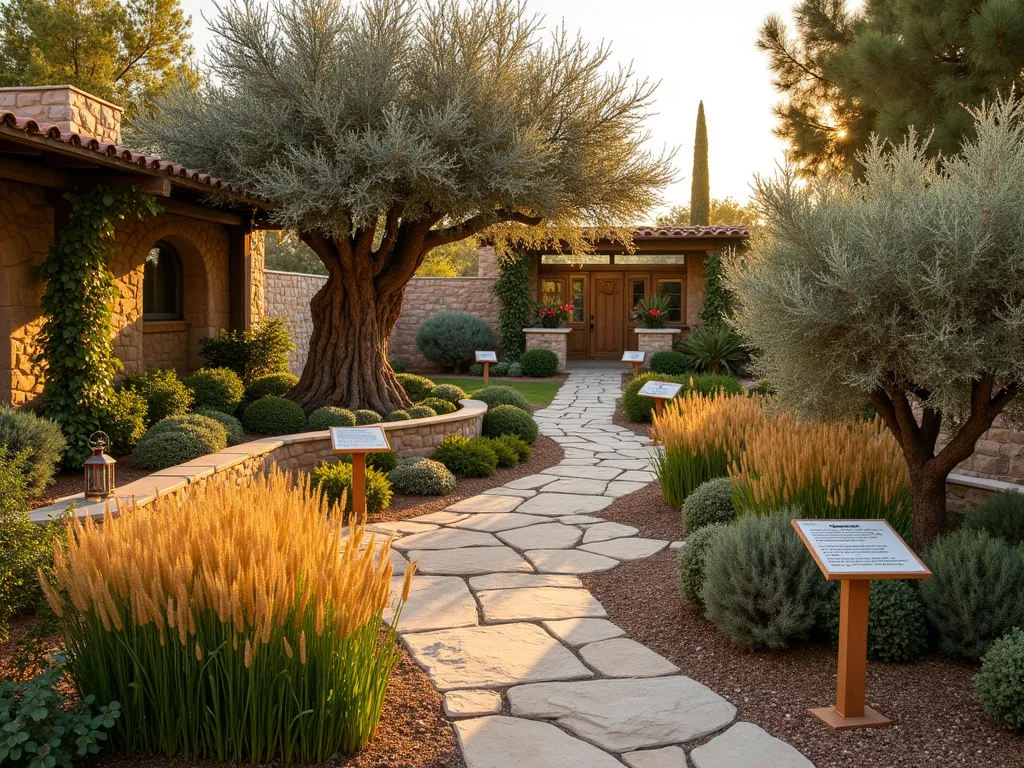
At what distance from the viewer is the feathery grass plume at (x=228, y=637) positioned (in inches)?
109

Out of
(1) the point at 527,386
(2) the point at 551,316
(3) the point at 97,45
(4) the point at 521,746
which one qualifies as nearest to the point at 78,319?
(4) the point at 521,746

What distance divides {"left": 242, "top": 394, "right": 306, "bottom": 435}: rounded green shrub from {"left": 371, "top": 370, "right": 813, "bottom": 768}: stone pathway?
247 cm

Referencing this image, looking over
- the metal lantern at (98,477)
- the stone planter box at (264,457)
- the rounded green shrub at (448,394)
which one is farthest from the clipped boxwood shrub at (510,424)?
the metal lantern at (98,477)

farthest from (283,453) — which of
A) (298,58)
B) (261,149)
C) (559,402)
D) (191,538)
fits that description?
(559,402)

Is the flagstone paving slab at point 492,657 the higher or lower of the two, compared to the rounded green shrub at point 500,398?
lower

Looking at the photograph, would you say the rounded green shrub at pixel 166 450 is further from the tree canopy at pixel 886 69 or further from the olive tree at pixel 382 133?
the tree canopy at pixel 886 69

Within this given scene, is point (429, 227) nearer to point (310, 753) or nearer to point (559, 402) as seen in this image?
point (559, 402)

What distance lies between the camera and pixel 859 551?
133 inches

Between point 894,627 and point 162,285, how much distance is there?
949 cm

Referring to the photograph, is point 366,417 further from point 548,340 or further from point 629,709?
point 548,340

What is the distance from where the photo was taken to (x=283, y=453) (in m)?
7.89

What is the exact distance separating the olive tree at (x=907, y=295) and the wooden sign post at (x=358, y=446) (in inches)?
115

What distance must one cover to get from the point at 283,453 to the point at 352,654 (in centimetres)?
522

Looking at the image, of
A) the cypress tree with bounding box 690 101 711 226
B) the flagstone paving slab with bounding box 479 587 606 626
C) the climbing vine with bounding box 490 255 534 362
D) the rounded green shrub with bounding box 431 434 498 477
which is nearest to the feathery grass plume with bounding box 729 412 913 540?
the flagstone paving slab with bounding box 479 587 606 626
